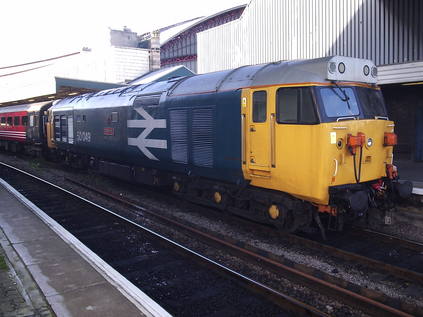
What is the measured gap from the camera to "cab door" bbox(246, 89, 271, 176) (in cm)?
752

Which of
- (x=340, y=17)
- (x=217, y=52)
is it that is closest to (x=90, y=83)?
(x=217, y=52)

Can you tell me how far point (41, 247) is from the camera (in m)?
7.21

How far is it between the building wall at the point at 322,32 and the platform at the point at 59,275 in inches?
459

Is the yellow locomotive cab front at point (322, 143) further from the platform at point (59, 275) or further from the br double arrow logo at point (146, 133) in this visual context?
the platform at point (59, 275)

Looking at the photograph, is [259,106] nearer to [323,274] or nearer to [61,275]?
[323,274]

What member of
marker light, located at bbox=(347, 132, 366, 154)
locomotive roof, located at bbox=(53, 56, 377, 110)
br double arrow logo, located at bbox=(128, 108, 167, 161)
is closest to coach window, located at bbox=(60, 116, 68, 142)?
br double arrow logo, located at bbox=(128, 108, 167, 161)

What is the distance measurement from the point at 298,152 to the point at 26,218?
21.0 feet

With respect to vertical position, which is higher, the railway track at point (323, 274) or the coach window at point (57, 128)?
the coach window at point (57, 128)

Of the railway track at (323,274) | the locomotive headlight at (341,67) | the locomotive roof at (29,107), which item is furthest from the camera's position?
the locomotive roof at (29,107)

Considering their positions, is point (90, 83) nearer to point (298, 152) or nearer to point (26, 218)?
point (26, 218)

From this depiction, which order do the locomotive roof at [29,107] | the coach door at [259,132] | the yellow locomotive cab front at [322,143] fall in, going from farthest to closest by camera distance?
the locomotive roof at [29,107]
the coach door at [259,132]
the yellow locomotive cab front at [322,143]

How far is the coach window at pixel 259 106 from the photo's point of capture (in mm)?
7555

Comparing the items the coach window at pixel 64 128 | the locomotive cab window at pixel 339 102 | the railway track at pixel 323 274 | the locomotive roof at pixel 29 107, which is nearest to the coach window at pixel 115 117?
the coach window at pixel 64 128

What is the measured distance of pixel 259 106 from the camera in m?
7.67
